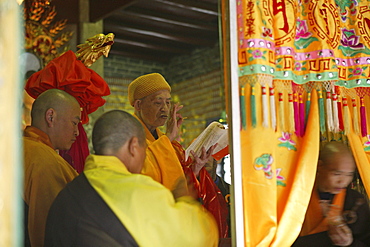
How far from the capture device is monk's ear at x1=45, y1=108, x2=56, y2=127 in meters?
2.76

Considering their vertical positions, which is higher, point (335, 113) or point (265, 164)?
point (335, 113)

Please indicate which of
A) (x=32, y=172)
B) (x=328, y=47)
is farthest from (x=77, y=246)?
(x=328, y=47)

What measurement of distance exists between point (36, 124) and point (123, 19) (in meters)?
2.07

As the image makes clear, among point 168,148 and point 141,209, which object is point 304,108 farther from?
point 141,209

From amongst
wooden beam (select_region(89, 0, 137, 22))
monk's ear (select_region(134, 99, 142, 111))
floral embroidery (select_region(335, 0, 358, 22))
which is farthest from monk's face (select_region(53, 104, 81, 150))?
wooden beam (select_region(89, 0, 137, 22))

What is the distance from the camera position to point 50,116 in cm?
276

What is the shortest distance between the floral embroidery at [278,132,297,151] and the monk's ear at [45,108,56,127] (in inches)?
44.5

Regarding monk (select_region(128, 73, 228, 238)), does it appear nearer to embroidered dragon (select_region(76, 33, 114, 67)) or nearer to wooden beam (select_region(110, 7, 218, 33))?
embroidered dragon (select_region(76, 33, 114, 67))

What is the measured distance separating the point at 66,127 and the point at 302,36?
131 centimetres

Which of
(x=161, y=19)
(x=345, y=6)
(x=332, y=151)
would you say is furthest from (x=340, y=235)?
(x=161, y=19)

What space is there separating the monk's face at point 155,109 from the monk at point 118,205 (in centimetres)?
39

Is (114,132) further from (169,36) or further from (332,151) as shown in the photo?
(169,36)

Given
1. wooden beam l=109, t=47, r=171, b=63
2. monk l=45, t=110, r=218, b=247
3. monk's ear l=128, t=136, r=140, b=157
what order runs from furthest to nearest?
wooden beam l=109, t=47, r=171, b=63 → monk's ear l=128, t=136, r=140, b=157 → monk l=45, t=110, r=218, b=247

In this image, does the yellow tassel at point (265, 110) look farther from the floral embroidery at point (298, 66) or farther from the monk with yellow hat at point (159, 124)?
the monk with yellow hat at point (159, 124)
